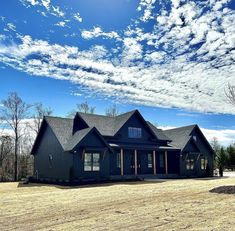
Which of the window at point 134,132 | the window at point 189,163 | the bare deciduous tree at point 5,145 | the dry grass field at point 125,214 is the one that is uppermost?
the window at point 134,132

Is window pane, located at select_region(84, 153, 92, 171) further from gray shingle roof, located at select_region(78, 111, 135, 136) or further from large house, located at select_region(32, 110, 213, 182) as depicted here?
gray shingle roof, located at select_region(78, 111, 135, 136)

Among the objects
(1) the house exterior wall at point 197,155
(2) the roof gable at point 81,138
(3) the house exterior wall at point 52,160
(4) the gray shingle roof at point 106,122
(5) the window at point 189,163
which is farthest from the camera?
(5) the window at point 189,163

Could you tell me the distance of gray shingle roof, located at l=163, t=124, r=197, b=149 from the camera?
36.4 metres

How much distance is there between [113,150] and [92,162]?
327 centimetres

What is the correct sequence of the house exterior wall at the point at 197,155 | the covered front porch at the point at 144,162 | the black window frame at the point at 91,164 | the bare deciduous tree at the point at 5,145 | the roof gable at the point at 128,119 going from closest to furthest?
the black window frame at the point at 91,164
the covered front porch at the point at 144,162
the roof gable at the point at 128,119
the house exterior wall at the point at 197,155
the bare deciduous tree at the point at 5,145

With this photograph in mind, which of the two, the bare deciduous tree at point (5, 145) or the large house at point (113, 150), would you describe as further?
the bare deciduous tree at point (5, 145)

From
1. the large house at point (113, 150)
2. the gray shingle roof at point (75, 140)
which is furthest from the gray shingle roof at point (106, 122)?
the gray shingle roof at point (75, 140)

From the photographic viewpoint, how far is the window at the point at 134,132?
3328cm

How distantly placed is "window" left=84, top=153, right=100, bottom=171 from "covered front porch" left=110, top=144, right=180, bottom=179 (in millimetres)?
2330

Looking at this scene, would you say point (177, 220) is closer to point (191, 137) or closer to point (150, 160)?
point (150, 160)

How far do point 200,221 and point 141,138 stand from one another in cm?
2501

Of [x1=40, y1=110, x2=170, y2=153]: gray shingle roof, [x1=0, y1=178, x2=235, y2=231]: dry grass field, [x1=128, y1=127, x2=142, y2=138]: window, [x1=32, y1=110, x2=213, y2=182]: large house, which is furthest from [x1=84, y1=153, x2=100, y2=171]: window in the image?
[x1=0, y1=178, x2=235, y2=231]: dry grass field

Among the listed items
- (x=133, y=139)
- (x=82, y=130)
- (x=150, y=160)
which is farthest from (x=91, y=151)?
(x=150, y=160)

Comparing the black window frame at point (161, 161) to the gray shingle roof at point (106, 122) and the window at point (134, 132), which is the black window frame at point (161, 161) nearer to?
the window at point (134, 132)
